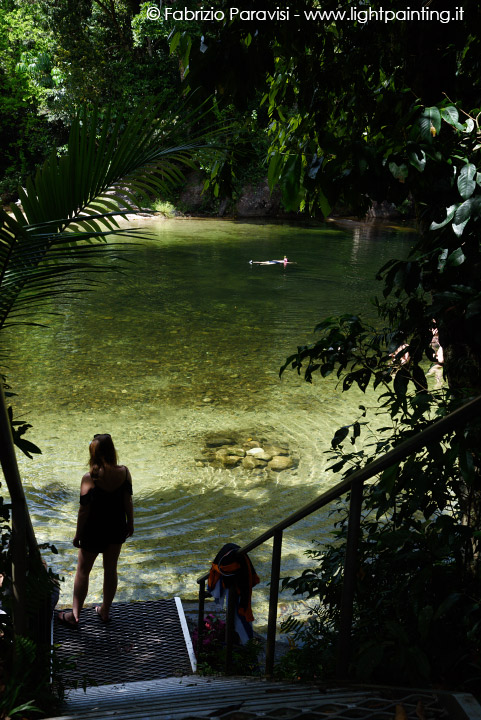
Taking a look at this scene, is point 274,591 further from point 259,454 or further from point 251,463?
point 259,454

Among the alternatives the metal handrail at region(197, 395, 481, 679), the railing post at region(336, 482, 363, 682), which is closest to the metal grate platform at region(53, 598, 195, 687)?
the metal handrail at region(197, 395, 481, 679)

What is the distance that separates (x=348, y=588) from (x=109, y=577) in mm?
2797

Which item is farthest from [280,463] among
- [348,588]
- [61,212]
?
[61,212]

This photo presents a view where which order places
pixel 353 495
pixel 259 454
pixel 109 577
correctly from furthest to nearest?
pixel 259 454 < pixel 109 577 < pixel 353 495

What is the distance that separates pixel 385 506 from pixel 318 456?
5.10m

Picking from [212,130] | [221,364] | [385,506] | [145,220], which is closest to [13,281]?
[212,130]

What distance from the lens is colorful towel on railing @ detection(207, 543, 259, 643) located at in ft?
12.7

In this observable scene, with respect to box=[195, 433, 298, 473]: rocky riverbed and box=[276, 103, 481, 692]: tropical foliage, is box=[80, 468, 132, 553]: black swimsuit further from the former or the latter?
box=[195, 433, 298, 473]: rocky riverbed

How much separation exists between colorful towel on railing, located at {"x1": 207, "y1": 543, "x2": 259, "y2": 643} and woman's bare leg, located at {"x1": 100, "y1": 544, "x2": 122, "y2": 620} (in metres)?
0.69

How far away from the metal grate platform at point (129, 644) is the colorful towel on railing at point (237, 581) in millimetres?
376

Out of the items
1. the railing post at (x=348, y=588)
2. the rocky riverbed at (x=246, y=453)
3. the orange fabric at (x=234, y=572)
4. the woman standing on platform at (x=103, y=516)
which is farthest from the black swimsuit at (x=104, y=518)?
the rocky riverbed at (x=246, y=453)

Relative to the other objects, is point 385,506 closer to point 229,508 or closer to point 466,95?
point 466,95

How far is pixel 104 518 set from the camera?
4281mm

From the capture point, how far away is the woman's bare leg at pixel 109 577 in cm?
442
